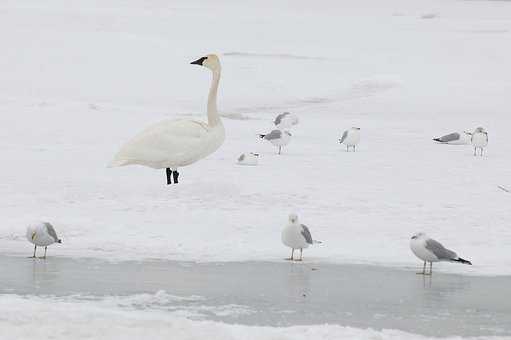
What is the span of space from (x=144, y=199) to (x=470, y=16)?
53453 millimetres

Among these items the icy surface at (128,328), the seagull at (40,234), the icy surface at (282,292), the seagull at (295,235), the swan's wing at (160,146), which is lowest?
the icy surface at (128,328)

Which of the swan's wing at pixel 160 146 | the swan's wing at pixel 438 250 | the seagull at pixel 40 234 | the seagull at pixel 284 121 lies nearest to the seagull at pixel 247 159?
the swan's wing at pixel 160 146

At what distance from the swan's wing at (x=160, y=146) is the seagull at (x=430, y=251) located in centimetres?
471

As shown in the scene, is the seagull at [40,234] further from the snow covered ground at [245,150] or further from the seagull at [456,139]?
the seagull at [456,139]

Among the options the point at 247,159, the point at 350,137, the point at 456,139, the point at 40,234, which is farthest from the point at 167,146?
the point at 456,139

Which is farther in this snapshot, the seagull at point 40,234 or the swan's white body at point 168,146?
the swan's white body at point 168,146

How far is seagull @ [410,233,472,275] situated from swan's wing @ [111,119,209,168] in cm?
471

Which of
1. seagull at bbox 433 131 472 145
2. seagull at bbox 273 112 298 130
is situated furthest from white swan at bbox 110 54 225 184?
seagull at bbox 433 131 472 145

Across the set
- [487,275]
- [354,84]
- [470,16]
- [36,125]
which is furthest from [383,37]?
[487,275]

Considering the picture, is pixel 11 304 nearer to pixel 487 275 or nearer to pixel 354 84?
pixel 487 275

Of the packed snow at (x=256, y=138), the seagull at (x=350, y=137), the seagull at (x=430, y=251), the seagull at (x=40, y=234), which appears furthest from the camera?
the seagull at (x=350, y=137)

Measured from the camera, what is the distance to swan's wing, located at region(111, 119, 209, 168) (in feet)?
47.1

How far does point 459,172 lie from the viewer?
671 inches

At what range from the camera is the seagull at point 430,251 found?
1023 centimetres
